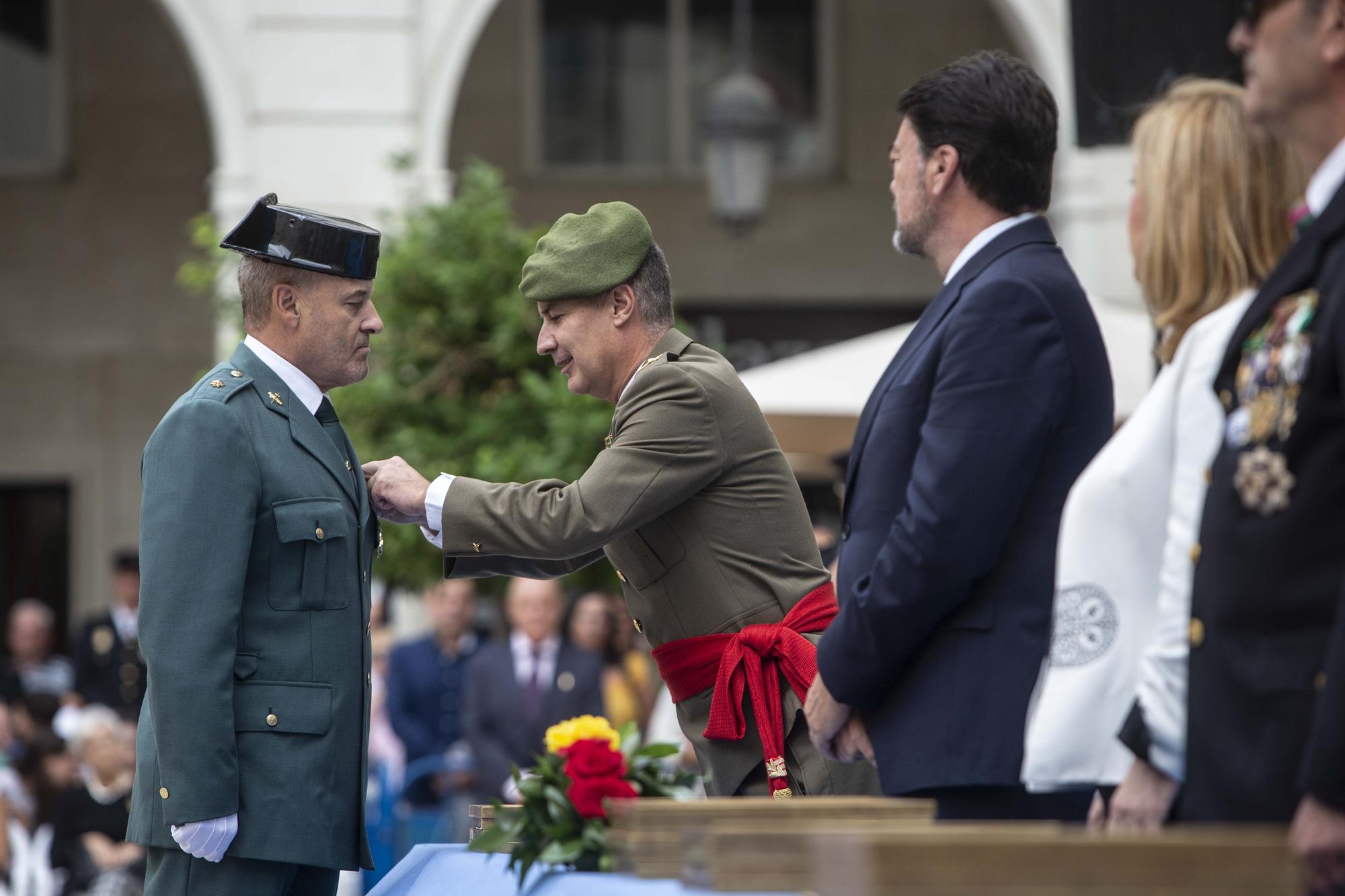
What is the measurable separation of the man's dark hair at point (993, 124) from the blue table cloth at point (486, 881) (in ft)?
4.27

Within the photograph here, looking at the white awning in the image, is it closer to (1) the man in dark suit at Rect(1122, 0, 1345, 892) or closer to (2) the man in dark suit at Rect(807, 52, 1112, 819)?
(2) the man in dark suit at Rect(807, 52, 1112, 819)

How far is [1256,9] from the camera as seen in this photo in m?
2.20

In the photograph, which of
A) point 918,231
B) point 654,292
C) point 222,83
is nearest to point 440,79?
point 222,83

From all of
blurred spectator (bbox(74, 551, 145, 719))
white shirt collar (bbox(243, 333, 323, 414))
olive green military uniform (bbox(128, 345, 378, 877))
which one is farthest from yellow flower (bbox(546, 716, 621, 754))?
blurred spectator (bbox(74, 551, 145, 719))

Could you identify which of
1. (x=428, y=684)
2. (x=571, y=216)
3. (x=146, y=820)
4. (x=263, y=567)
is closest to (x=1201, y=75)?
(x=571, y=216)

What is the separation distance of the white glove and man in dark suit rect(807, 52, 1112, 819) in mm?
1076

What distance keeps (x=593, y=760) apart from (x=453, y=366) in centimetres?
557

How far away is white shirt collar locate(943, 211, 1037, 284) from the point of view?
2.99m

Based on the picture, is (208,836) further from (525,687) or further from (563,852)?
(525,687)

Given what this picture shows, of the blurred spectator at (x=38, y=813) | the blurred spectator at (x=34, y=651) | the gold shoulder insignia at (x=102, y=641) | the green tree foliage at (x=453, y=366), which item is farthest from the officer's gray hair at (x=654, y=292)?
the blurred spectator at (x=34, y=651)

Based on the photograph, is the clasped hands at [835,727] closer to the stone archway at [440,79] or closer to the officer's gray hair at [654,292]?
the officer's gray hair at [654,292]

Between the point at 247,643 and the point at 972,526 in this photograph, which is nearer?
the point at 972,526

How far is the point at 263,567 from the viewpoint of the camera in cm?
333

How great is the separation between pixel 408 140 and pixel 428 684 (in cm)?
306
